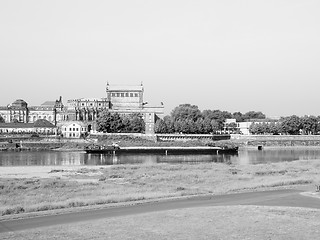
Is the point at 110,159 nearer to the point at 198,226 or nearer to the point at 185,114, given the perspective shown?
the point at 198,226

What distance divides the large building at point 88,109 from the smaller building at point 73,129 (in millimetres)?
1093

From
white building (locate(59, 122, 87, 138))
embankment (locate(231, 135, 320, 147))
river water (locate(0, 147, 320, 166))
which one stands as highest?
white building (locate(59, 122, 87, 138))

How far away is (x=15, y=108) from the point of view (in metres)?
188

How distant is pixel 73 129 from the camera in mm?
159500

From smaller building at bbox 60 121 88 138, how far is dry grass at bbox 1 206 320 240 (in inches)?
5383

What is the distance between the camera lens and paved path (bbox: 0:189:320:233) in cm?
2159

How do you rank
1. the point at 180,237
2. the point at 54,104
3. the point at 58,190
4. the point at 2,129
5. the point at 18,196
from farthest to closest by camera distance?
the point at 54,104 < the point at 2,129 < the point at 58,190 < the point at 18,196 < the point at 180,237

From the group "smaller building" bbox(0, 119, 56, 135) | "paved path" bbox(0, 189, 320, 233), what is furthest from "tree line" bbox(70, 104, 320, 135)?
"paved path" bbox(0, 189, 320, 233)

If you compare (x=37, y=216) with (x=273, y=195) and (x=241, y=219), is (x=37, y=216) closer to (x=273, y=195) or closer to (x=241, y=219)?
(x=241, y=219)

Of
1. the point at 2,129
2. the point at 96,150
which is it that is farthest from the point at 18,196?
the point at 2,129

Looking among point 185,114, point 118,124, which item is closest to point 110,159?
point 118,124

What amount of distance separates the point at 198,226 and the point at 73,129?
141811 mm

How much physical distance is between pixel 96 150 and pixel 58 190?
71.0 metres

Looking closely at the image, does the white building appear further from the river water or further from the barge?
the river water
